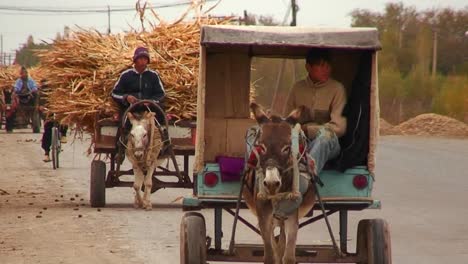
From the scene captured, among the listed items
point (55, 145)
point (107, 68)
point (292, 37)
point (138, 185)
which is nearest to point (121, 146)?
point (138, 185)

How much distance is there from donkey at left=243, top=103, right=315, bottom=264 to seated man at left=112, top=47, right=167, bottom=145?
7908 mm

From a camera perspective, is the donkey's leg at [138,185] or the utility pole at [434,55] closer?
the donkey's leg at [138,185]

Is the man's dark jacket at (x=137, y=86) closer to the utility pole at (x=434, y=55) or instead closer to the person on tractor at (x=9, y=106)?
the person on tractor at (x=9, y=106)

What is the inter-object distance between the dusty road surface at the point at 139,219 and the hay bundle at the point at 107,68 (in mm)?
1345

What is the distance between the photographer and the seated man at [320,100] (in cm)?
1001

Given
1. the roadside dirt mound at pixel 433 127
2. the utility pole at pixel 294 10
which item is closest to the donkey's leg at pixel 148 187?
the roadside dirt mound at pixel 433 127

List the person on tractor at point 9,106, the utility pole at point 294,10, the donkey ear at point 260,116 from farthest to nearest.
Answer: the utility pole at point 294,10 → the person on tractor at point 9,106 → the donkey ear at point 260,116

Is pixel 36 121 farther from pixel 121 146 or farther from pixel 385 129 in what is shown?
pixel 121 146

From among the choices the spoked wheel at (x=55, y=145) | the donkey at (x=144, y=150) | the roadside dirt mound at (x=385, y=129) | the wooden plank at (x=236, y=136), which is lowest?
the roadside dirt mound at (x=385, y=129)

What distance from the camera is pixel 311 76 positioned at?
10.4 metres

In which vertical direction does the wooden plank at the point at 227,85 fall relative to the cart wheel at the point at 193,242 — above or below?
above

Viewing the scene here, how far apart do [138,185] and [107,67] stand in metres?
2.04

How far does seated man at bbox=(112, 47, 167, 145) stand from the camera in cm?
1738

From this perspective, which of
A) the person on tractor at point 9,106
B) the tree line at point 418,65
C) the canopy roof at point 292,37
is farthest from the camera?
the tree line at point 418,65
